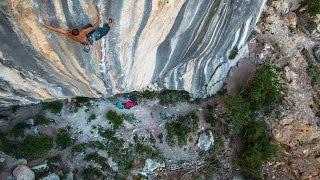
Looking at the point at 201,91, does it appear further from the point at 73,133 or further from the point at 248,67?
the point at 73,133

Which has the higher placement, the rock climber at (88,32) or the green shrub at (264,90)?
the rock climber at (88,32)

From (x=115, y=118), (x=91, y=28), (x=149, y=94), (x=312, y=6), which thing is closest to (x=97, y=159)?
(x=115, y=118)

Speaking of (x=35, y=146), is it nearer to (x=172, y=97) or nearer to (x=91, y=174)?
(x=91, y=174)

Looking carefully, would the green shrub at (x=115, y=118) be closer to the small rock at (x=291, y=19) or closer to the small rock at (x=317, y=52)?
the small rock at (x=291, y=19)

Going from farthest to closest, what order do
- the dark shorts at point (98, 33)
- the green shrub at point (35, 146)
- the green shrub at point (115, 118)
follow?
the green shrub at point (115, 118)
the green shrub at point (35, 146)
the dark shorts at point (98, 33)

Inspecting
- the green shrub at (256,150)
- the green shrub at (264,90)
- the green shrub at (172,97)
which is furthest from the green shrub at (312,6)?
the green shrub at (172,97)

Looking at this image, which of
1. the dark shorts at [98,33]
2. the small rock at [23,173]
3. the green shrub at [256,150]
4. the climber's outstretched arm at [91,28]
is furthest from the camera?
the green shrub at [256,150]

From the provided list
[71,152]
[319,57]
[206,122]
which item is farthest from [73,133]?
[319,57]

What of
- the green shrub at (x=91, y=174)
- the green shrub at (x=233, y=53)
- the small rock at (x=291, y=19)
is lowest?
the green shrub at (x=91, y=174)
